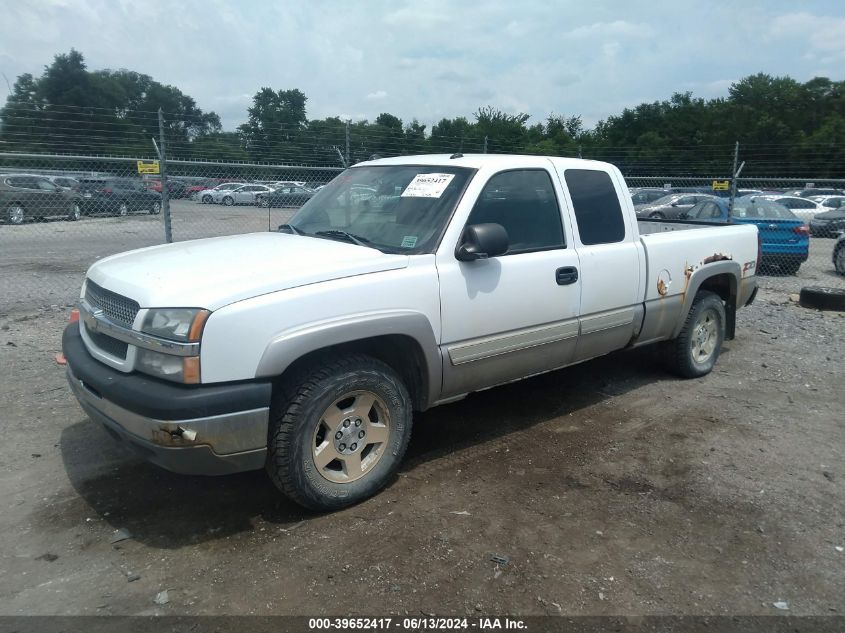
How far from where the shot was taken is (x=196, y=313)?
312cm

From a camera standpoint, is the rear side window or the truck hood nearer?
the truck hood

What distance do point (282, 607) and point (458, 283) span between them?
199 cm

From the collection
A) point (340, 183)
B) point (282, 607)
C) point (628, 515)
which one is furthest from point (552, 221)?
point (282, 607)

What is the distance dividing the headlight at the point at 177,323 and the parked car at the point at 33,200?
33.2 feet

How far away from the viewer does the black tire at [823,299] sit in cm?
911

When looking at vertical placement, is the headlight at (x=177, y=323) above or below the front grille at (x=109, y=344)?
above

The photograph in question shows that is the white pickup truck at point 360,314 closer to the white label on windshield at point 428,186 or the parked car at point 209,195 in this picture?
the white label on windshield at point 428,186

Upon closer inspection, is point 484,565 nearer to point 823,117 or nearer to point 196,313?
point 196,313

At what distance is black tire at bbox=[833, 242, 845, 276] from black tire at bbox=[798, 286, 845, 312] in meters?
4.59

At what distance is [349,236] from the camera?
421 centimetres

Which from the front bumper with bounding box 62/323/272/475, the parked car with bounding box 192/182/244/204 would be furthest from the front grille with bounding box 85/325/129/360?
the parked car with bounding box 192/182/244/204

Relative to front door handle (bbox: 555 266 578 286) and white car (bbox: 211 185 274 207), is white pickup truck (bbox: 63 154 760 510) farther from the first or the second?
white car (bbox: 211 185 274 207)

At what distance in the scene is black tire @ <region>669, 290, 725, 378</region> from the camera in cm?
593

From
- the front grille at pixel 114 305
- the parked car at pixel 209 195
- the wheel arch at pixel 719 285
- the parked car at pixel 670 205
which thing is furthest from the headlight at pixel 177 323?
the parked car at pixel 670 205
